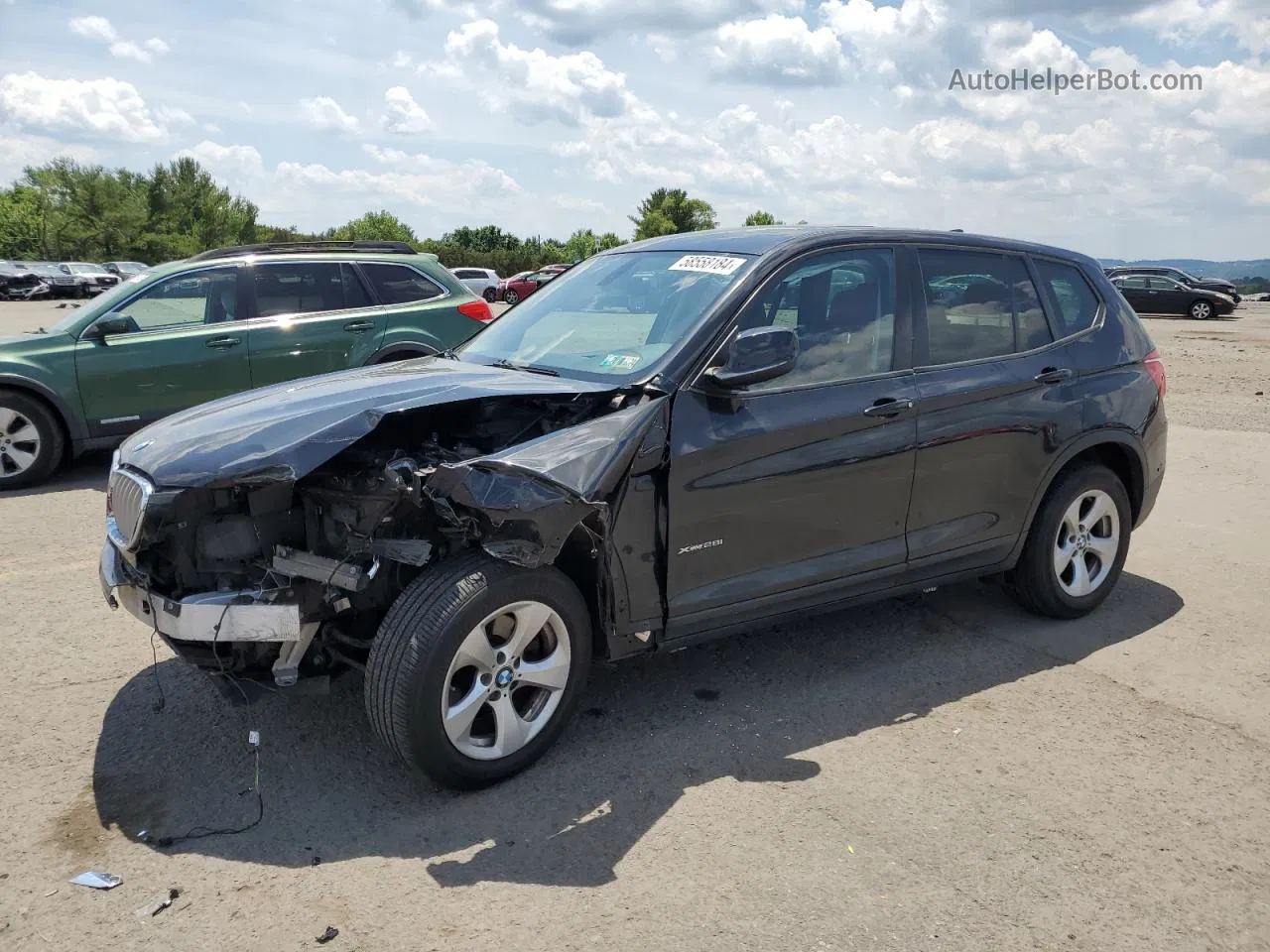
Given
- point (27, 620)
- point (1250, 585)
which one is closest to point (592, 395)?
Result: point (27, 620)

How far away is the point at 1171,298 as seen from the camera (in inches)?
1300

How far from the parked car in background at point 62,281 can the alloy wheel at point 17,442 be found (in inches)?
1646

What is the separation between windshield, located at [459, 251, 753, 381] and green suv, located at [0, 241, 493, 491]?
3.26 m

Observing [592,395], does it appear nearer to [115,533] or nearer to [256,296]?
[115,533]

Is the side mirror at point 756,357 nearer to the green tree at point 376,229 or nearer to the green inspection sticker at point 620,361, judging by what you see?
the green inspection sticker at point 620,361

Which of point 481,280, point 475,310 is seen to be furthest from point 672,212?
point 475,310

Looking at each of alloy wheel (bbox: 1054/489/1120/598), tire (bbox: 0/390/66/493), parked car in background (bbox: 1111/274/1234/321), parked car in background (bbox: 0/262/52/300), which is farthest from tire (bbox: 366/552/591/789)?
parked car in background (bbox: 0/262/52/300)

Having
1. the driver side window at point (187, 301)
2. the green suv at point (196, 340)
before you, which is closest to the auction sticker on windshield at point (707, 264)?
the green suv at point (196, 340)

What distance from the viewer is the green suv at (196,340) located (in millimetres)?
8242

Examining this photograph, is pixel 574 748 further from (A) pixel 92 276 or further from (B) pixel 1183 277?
(A) pixel 92 276

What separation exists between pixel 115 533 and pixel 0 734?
0.92 metres

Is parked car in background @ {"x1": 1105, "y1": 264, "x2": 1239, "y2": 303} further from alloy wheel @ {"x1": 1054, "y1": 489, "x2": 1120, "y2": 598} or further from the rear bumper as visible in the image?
the rear bumper

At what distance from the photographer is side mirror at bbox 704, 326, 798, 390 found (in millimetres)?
3795

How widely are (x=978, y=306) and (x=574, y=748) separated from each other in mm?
Result: 2776
